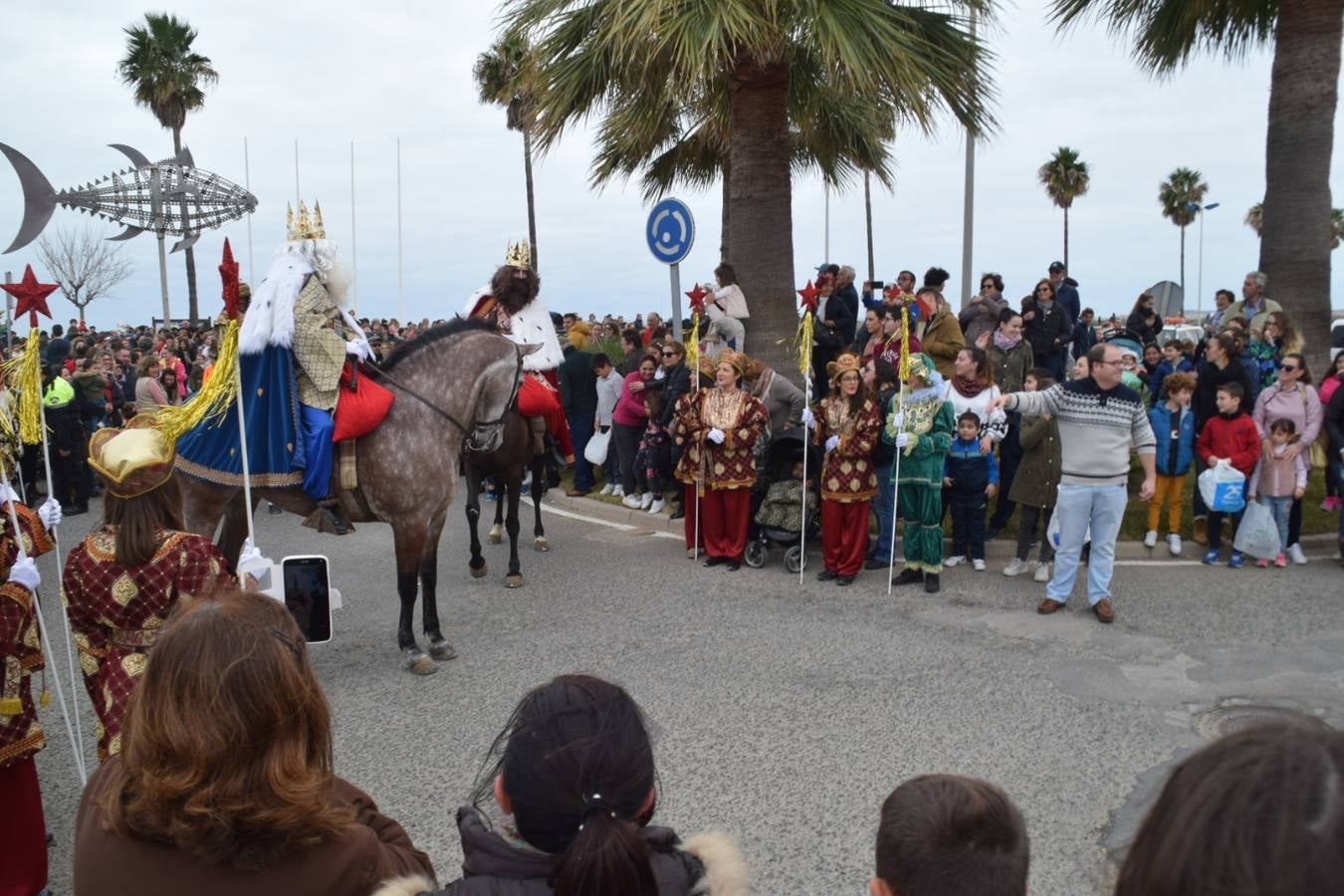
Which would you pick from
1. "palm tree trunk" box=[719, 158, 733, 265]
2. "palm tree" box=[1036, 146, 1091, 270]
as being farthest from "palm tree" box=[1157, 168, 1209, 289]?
"palm tree trunk" box=[719, 158, 733, 265]

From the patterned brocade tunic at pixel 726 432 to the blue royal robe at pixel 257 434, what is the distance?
3.69m

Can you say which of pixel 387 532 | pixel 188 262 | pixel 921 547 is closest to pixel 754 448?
pixel 921 547

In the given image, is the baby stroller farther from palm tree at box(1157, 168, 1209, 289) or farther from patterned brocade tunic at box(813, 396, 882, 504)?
palm tree at box(1157, 168, 1209, 289)

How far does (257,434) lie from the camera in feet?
19.2

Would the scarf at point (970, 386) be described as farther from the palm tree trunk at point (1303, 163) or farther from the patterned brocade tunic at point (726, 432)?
the palm tree trunk at point (1303, 163)

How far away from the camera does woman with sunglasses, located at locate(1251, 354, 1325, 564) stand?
800cm

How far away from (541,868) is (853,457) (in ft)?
21.3

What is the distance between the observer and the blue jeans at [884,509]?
8.40 meters

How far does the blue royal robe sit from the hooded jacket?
178 inches

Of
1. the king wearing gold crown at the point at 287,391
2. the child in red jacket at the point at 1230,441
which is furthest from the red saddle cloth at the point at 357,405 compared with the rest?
the child in red jacket at the point at 1230,441

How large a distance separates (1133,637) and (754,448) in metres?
3.38

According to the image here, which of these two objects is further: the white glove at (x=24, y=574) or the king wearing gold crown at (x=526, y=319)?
the king wearing gold crown at (x=526, y=319)

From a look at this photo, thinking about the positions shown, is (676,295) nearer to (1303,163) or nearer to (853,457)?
(853,457)

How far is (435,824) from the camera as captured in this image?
13.7 feet
